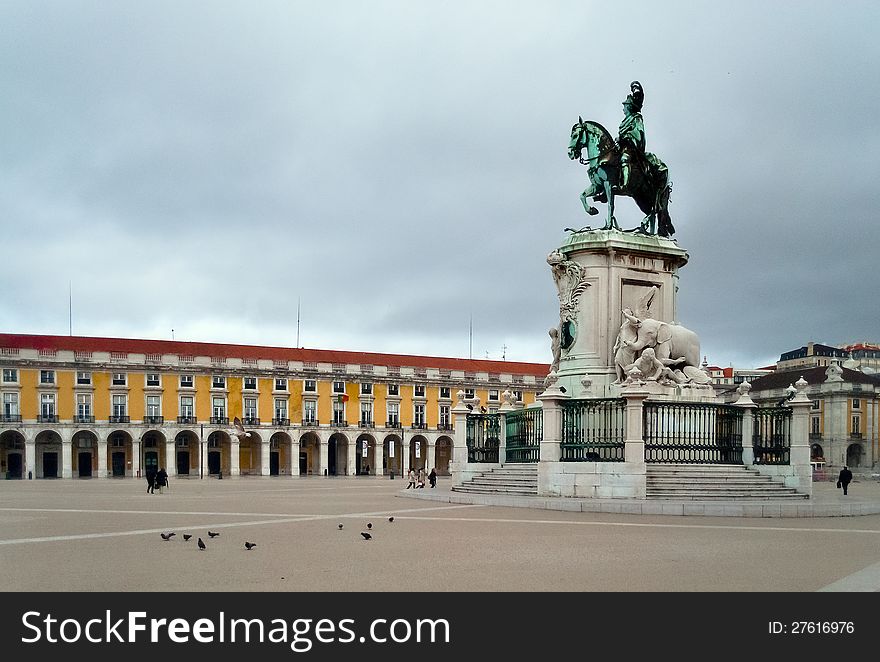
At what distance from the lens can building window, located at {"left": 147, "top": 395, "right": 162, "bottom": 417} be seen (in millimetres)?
73312

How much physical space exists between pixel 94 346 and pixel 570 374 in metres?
58.7

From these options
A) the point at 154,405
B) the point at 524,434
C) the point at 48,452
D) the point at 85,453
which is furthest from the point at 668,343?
the point at 48,452

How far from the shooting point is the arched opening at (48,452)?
70750 mm

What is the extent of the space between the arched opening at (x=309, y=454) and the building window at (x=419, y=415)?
8.01 m

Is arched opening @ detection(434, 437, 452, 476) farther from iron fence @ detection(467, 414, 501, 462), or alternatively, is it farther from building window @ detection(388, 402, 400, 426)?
iron fence @ detection(467, 414, 501, 462)

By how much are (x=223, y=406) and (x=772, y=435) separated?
194 feet

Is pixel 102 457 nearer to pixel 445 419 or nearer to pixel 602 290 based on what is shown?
pixel 445 419

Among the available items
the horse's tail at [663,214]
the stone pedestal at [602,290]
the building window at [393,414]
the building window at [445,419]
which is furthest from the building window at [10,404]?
the horse's tail at [663,214]

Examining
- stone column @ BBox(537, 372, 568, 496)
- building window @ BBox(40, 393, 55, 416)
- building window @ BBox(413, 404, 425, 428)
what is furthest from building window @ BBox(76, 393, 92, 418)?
stone column @ BBox(537, 372, 568, 496)

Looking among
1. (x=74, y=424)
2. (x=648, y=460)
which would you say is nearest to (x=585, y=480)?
(x=648, y=460)

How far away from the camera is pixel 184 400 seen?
7425cm

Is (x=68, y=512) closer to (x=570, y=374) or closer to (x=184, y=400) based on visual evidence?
(x=570, y=374)

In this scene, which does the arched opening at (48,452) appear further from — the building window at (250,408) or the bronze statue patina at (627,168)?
the bronze statue patina at (627,168)

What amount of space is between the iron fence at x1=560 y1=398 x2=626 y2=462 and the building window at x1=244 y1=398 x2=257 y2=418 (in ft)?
191
